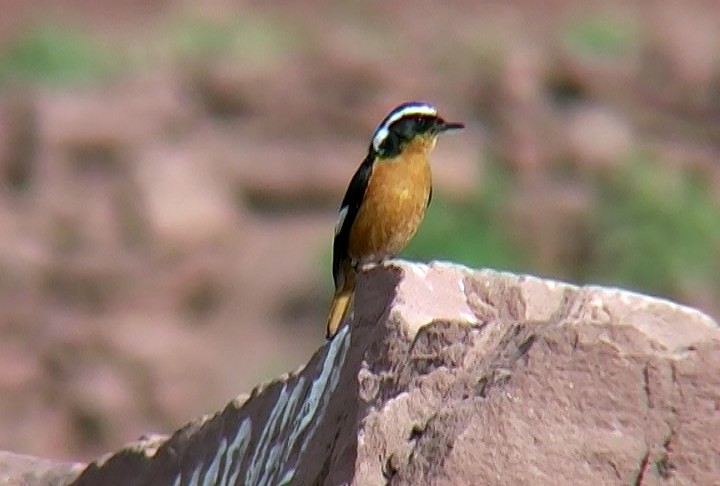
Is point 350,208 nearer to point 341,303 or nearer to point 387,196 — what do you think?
point 387,196

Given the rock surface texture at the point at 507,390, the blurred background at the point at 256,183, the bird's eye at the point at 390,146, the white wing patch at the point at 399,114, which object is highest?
the white wing patch at the point at 399,114

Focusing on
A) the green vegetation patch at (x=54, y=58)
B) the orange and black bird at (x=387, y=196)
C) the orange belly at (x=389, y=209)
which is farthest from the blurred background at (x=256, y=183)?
the orange belly at (x=389, y=209)

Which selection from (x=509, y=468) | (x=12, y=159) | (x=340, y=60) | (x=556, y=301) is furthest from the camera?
(x=340, y=60)

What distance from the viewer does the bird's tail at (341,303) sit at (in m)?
8.86

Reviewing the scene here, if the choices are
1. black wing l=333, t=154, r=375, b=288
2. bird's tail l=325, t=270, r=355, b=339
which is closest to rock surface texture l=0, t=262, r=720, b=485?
bird's tail l=325, t=270, r=355, b=339

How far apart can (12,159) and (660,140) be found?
6.98 meters

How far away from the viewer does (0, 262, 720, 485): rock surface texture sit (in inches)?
218

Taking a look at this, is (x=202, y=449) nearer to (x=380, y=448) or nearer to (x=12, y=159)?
(x=380, y=448)

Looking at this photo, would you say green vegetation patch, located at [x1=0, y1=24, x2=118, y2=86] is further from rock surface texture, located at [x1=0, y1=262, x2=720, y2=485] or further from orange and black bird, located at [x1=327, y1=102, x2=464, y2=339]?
rock surface texture, located at [x1=0, y1=262, x2=720, y2=485]

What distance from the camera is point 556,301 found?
6.24m

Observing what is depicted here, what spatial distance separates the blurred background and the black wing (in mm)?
7640

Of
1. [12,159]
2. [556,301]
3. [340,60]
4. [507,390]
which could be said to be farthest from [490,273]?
[340,60]

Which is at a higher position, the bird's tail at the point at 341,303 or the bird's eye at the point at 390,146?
the bird's eye at the point at 390,146

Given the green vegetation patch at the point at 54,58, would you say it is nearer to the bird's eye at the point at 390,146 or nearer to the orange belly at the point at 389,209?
the bird's eye at the point at 390,146
